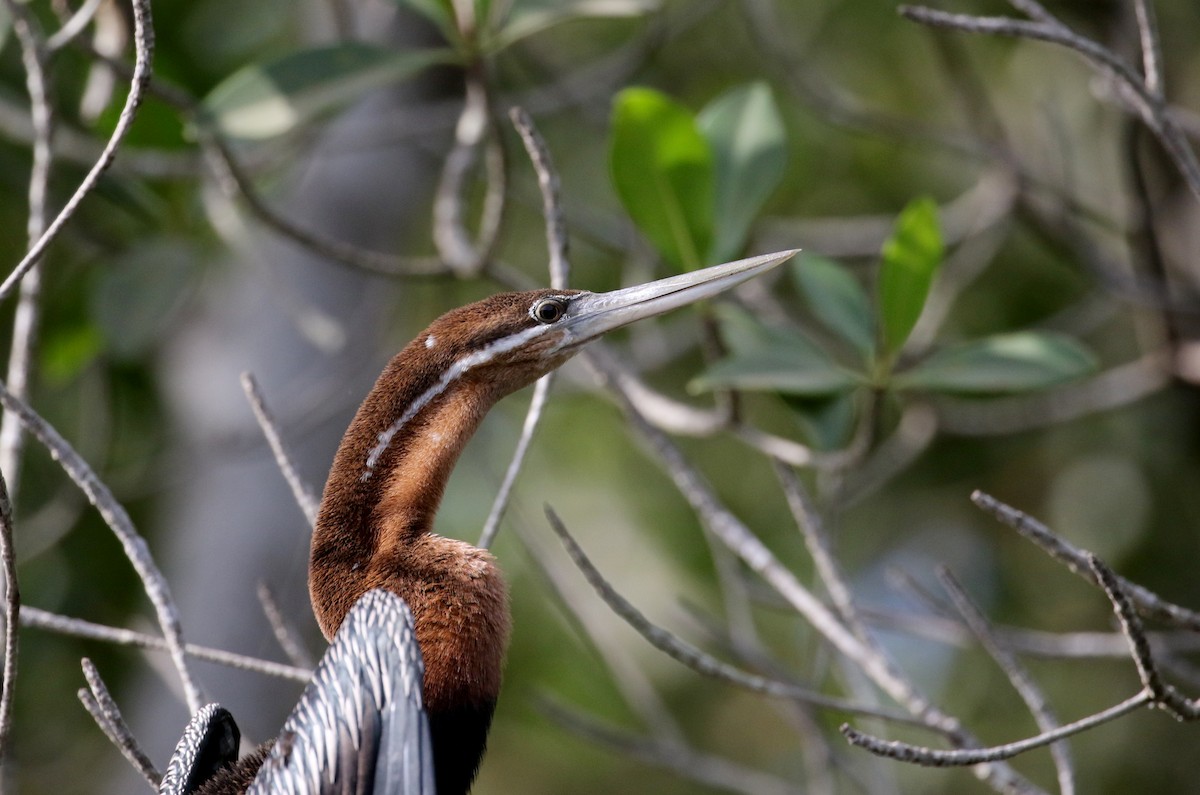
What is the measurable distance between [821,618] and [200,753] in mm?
1109

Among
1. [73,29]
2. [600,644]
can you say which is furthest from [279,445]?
[600,644]

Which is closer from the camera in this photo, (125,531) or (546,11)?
(125,531)

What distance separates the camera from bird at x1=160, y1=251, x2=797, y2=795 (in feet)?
6.43

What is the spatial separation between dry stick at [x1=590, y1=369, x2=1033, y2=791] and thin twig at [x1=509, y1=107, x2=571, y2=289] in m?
0.27

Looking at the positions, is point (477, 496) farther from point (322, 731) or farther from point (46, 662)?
point (322, 731)

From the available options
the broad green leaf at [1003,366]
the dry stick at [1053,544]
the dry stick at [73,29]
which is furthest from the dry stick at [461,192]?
the dry stick at [1053,544]

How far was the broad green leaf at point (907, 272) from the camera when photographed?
269 centimetres

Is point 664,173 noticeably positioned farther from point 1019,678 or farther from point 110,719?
point 110,719

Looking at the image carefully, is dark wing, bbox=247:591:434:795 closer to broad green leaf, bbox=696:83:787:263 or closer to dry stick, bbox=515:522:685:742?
dry stick, bbox=515:522:685:742

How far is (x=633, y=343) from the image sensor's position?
179 inches

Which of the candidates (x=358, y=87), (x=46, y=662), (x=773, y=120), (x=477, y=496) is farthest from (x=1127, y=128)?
(x=46, y=662)

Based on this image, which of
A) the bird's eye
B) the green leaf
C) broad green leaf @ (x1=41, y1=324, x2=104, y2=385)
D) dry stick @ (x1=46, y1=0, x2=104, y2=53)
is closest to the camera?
the bird's eye

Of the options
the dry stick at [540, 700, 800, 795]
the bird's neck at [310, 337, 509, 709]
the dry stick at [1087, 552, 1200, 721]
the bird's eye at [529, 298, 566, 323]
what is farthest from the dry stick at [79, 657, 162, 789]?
the dry stick at [1087, 552, 1200, 721]

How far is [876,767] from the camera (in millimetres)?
3229
